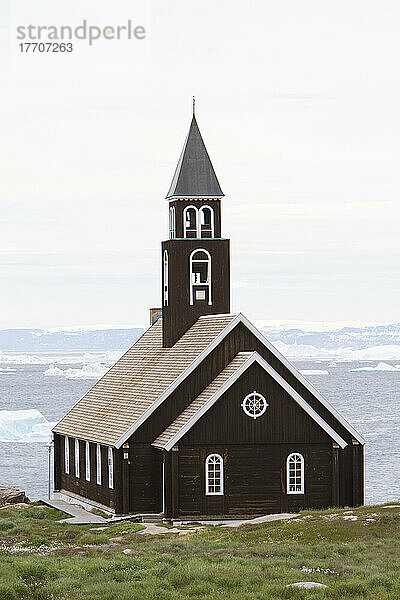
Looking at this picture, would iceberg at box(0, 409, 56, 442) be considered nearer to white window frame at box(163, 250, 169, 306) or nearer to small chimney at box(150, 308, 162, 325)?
small chimney at box(150, 308, 162, 325)

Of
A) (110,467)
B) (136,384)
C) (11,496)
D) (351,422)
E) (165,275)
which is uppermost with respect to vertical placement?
(165,275)

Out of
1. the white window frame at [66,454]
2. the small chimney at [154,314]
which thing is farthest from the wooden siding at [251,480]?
the small chimney at [154,314]

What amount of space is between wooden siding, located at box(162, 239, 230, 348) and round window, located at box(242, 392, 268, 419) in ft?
18.3

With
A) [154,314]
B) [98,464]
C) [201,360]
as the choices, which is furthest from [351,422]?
[201,360]

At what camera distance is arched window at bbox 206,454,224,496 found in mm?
37469

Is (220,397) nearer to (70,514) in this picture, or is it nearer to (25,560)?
(70,514)

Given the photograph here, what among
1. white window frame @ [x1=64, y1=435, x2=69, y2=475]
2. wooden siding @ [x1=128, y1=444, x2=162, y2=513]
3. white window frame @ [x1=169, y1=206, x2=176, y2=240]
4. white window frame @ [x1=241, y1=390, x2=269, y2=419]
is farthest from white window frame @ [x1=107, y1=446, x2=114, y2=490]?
white window frame @ [x1=169, y1=206, x2=176, y2=240]

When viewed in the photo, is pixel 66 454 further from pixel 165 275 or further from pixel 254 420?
pixel 254 420

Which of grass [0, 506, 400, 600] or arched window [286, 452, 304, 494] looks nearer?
grass [0, 506, 400, 600]

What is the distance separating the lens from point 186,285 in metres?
42.4

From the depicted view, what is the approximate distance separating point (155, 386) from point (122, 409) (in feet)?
5.57

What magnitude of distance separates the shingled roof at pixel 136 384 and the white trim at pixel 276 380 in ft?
5.66

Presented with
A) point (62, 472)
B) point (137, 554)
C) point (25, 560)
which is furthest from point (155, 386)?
point (25, 560)

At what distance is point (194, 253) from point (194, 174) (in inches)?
119
